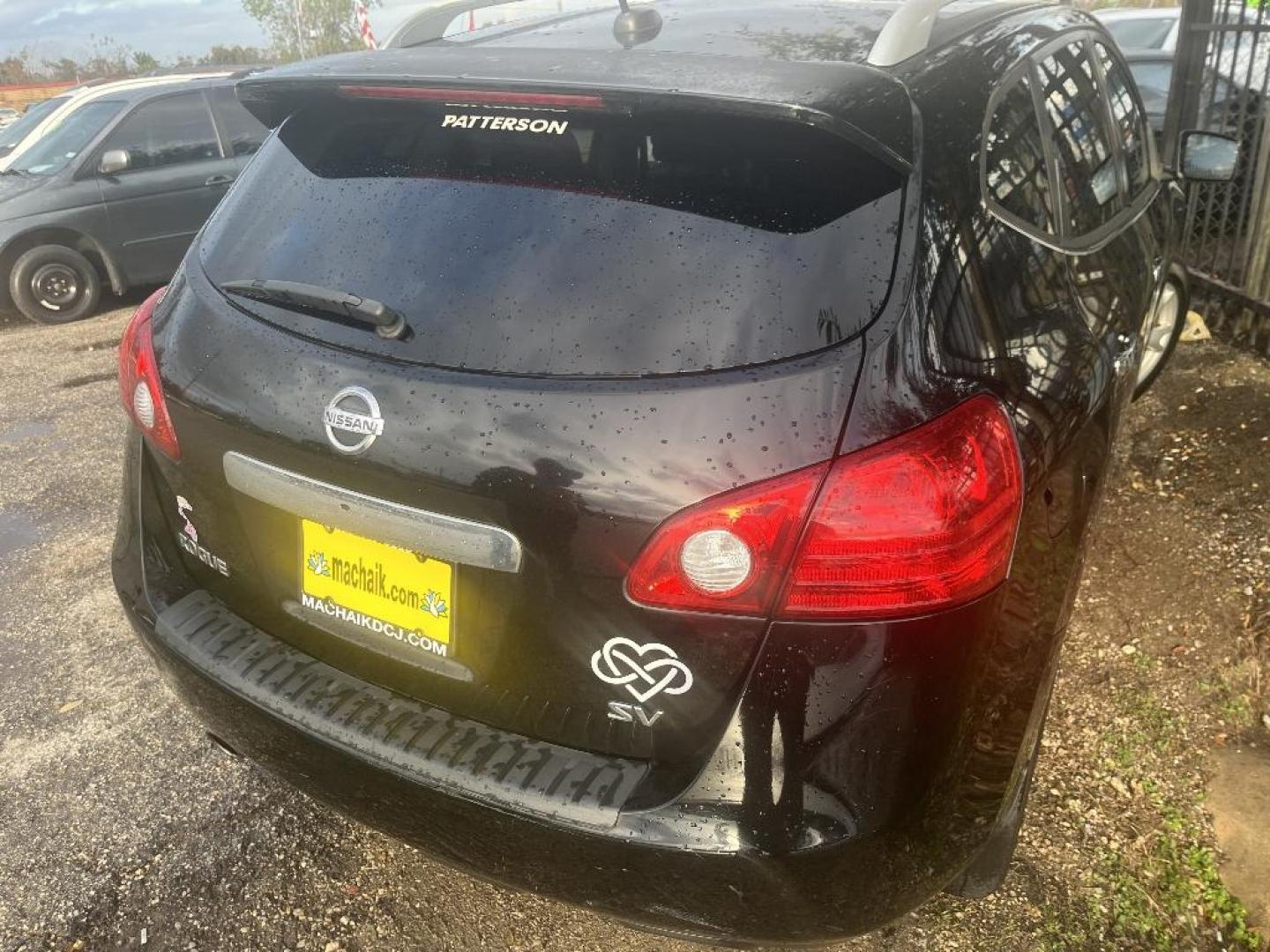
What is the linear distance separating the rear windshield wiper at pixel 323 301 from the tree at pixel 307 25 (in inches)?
1431

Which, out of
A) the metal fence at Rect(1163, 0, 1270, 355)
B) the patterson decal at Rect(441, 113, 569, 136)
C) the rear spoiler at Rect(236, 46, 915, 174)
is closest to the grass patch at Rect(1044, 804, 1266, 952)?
the rear spoiler at Rect(236, 46, 915, 174)

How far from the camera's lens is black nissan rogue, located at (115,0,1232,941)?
4.77 ft

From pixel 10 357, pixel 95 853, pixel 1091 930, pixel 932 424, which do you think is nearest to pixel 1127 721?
pixel 1091 930

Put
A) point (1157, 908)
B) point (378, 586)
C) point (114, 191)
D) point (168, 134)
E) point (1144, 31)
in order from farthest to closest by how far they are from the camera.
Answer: point (1144, 31), point (168, 134), point (114, 191), point (1157, 908), point (378, 586)

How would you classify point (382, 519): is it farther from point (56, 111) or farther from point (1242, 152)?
point (56, 111)

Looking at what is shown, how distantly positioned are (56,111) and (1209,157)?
9115 mm

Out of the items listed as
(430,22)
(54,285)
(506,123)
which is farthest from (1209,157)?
(54,285)

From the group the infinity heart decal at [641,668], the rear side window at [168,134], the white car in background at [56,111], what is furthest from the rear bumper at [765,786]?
the white car in background at [56,111]

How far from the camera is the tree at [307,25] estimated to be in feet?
114

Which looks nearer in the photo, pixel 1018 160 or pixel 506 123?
pixel 506 123

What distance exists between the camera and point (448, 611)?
5.41ft

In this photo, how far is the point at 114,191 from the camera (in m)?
7.89

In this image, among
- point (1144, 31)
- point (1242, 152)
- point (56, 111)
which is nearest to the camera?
point (1242, 152)

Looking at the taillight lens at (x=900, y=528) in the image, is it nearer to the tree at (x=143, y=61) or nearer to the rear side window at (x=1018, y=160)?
the rear side window at (x=1018, y=160)
